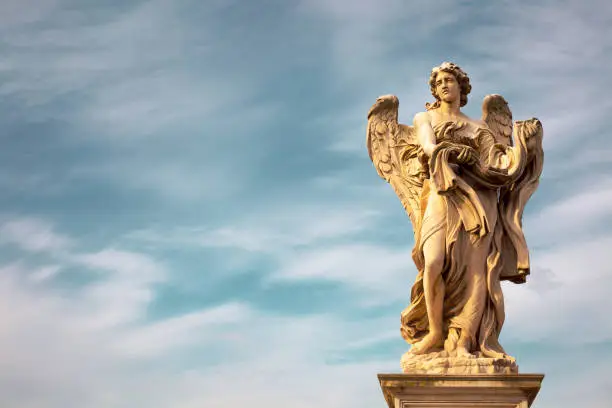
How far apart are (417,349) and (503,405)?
1270 millimetres

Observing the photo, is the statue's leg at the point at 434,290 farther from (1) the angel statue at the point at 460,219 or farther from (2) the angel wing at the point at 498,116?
(2) the angel wing at the point at 498,116

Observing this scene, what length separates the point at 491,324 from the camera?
12383mm

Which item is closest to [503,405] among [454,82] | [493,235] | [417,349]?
[417,349]

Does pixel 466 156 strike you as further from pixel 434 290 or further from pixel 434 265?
pixel 434 290

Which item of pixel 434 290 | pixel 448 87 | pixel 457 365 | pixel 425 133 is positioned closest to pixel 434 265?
pixel 434 290

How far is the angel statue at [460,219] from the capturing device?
12328mm

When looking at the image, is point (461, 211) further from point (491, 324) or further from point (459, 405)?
point (459, 405)

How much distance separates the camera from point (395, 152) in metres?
13.7

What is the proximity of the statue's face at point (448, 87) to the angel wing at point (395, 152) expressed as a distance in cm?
65

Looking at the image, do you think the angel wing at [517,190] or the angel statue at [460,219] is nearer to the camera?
the angel statue at [460,219]

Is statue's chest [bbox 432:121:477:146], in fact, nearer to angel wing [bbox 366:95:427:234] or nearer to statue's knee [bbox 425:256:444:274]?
angel wing [bbox 366:95:427:234]

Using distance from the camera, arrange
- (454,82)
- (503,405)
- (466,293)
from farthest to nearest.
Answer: (454,82), (466,293), (503,405)

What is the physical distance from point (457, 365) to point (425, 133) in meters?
3.08

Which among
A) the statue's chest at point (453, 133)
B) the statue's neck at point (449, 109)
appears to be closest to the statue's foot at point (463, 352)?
the statue's chest at point (453, 133)
